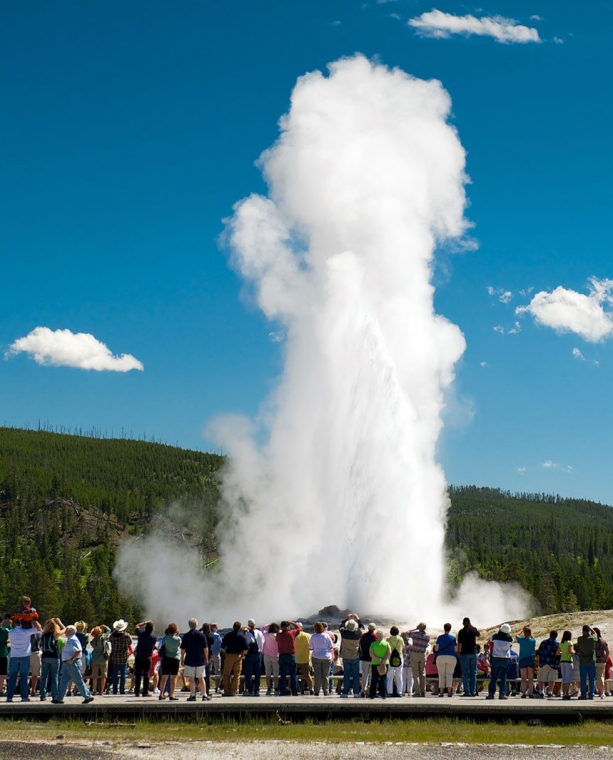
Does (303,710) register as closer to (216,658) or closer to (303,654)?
(303,654)

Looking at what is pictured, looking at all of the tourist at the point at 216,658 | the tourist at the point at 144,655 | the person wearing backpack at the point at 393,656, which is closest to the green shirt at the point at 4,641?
the tourist at the point at 144,655

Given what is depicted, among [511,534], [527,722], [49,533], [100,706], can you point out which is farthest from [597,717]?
[511,534]

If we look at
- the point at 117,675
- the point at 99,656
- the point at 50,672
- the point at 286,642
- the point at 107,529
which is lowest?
the point at 117,675

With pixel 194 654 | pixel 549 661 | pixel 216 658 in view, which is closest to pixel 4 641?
pixel 194 654

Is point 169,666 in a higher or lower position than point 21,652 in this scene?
lower

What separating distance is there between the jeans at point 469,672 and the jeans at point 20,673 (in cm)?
769

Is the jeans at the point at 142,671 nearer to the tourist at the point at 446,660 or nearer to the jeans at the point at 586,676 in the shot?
the tourist at the point at 446,660

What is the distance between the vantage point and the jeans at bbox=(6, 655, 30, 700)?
15.6 meters

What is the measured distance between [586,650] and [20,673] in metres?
9.94

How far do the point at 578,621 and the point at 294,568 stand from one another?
539 inches

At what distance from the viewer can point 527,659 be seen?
16.8 metres

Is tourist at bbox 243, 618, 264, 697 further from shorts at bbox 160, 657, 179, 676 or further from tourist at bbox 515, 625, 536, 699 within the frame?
tourist at bbox 515, 625, 536, 699

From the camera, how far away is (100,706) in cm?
1436

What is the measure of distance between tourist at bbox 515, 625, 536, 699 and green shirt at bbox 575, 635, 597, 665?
81 centimetres
